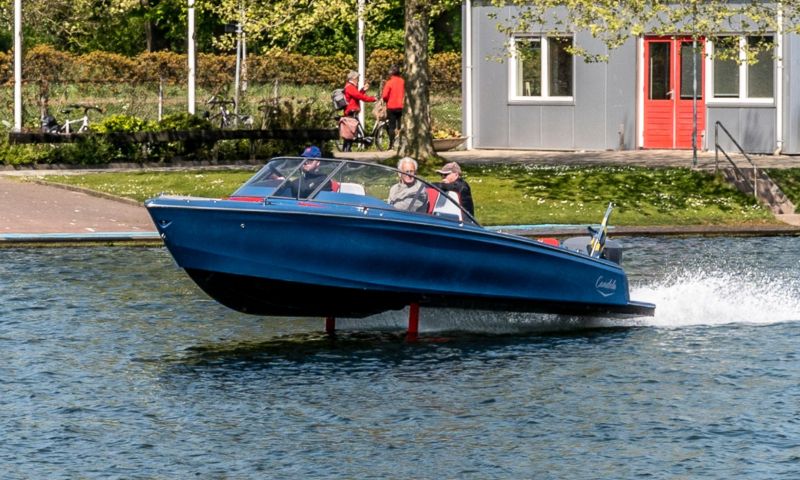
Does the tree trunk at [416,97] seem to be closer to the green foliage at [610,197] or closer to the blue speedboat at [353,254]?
the green foliage at [610,197]

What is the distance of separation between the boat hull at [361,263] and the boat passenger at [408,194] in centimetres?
22

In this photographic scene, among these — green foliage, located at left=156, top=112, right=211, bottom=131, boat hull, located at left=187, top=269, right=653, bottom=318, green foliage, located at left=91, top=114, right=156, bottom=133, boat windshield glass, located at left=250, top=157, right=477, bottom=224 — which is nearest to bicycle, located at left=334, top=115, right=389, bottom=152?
green foliage, located at left=156, top=112, right=211, bottom=131

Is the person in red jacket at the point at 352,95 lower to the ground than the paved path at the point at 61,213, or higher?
higher

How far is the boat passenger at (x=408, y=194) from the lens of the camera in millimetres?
17484

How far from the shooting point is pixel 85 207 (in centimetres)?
2920

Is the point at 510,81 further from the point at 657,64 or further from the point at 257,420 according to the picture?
the point at 257,420

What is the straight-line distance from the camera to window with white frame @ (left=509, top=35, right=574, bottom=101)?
135 feet

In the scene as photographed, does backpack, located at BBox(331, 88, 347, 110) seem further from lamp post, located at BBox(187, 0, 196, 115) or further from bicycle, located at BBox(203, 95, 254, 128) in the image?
lamp post, located at BBox(187, 0, 196, 115)

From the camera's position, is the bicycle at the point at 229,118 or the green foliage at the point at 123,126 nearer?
the green foliage at the point at 123,126

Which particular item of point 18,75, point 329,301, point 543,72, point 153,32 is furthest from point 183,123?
point 153,32

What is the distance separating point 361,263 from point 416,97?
16.4m

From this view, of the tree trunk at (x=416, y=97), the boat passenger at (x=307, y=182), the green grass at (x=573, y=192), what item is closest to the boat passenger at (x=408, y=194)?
the boat passenger at (x=307, y=182)

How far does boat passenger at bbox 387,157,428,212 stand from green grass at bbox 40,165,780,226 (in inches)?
406

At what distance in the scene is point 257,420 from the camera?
14203 millimetres
